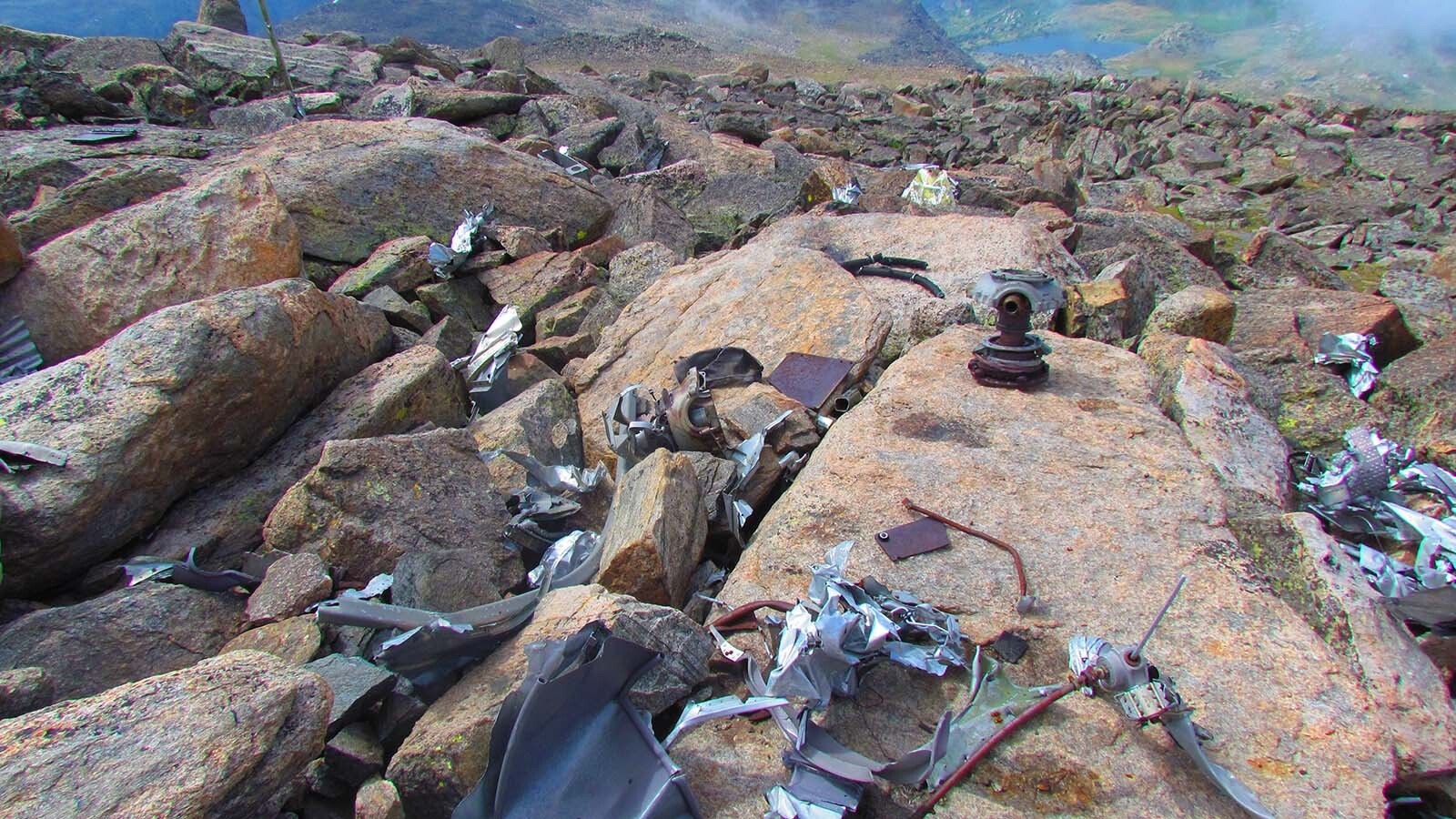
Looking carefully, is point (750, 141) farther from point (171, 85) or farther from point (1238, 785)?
point (1238, 785)

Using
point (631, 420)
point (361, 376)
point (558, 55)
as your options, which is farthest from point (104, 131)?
point (558, 55)

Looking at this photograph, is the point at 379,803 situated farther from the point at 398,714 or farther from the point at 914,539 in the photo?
the point at 914,539

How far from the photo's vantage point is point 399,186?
21.3 feet

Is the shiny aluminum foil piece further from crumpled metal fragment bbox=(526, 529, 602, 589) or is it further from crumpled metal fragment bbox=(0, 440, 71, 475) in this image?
crumpled metal fragment bbox=(0, 440, 71, 475)

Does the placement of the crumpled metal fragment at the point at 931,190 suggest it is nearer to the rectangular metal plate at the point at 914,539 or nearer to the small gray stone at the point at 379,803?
the rectangular metal plate at the point at 914,539

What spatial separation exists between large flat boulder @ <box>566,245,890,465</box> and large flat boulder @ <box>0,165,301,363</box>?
191 centimetres

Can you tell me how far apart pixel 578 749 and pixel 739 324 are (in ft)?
9.87

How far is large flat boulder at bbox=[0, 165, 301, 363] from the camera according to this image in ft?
13.5

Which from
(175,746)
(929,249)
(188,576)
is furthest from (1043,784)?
(929,249)

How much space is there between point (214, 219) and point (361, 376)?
157 centimetres

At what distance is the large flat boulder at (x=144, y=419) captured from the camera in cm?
275

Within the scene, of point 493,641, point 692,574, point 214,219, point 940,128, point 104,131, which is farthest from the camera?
point 940,128

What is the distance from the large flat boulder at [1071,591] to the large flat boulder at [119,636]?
1658 mm

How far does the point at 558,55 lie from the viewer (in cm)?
2833
